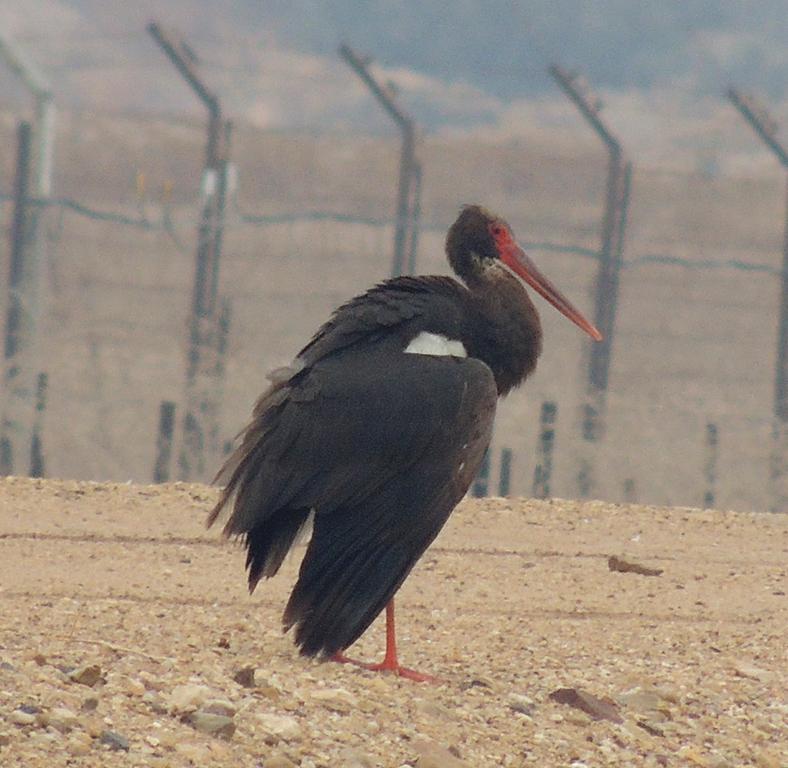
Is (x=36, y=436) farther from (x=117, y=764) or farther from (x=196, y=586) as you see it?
(x=117, y=764)

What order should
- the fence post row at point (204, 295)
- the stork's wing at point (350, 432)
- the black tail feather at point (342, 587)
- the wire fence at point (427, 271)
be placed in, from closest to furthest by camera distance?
the black tail feather at point (342, 587) → the stork's wing at point (350, 432) → the fence post row at point (204, 295) → the wire fence at point (427, 271)

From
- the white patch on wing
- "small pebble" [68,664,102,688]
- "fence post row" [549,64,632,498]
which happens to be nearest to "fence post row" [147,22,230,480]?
"fence post row" [549,64,632,498]

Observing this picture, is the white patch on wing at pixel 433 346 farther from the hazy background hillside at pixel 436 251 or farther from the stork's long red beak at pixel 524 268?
the hazy background hillside at pixel 436 251

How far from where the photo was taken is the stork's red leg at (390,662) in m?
5.87

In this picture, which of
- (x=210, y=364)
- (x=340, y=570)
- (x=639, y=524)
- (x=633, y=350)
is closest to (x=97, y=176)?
(x=633, y=350)

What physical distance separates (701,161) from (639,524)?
3237cm

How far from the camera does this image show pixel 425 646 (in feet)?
21.0

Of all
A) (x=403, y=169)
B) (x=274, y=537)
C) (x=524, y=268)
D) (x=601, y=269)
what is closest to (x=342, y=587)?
(x=274, y=537)

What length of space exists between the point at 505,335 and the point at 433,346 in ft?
1.19

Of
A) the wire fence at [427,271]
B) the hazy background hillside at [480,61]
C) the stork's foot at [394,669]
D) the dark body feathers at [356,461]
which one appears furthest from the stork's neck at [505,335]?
the hazy background hillside at [480,61]

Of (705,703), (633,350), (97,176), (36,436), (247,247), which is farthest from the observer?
(97,176)

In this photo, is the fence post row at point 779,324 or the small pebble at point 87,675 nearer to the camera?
the small pebble at point 87,675

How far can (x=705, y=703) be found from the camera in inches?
234

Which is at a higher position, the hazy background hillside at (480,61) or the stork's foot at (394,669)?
the hazy background hillside at (480,61)
